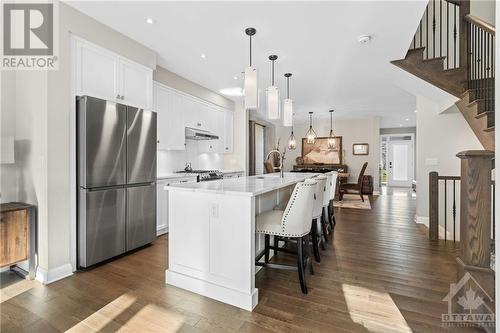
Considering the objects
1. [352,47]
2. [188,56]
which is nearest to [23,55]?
[188,56]

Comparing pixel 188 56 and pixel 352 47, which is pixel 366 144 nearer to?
pixel 352 47

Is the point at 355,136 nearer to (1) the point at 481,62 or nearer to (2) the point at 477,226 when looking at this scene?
(1) the point at 481,62

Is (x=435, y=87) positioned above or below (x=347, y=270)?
above

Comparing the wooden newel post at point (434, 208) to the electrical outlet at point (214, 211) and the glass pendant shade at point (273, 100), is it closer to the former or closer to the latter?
the glass pendant shade at point (273, 100)

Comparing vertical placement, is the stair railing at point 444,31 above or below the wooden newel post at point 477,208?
above

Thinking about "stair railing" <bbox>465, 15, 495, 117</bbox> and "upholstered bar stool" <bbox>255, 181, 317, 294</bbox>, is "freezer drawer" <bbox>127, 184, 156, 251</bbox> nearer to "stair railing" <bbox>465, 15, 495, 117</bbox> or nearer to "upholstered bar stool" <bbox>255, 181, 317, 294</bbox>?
"upholstered bar stool" <bbox>255, 181, 317, 294</bbox>

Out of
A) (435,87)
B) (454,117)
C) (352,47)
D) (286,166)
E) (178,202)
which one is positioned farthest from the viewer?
(286,166)

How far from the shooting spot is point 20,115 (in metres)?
2.62

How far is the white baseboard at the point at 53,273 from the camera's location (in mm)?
2387

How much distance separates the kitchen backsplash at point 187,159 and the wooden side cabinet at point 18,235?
2.14 m

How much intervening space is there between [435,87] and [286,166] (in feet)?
22.2

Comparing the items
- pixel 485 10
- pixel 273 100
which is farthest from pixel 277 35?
pixel 485 10

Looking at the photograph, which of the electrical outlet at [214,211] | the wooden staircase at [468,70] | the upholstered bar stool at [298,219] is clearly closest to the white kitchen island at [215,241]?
the electrical outlet at [214,211]

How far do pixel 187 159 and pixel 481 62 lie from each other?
15.6ft
